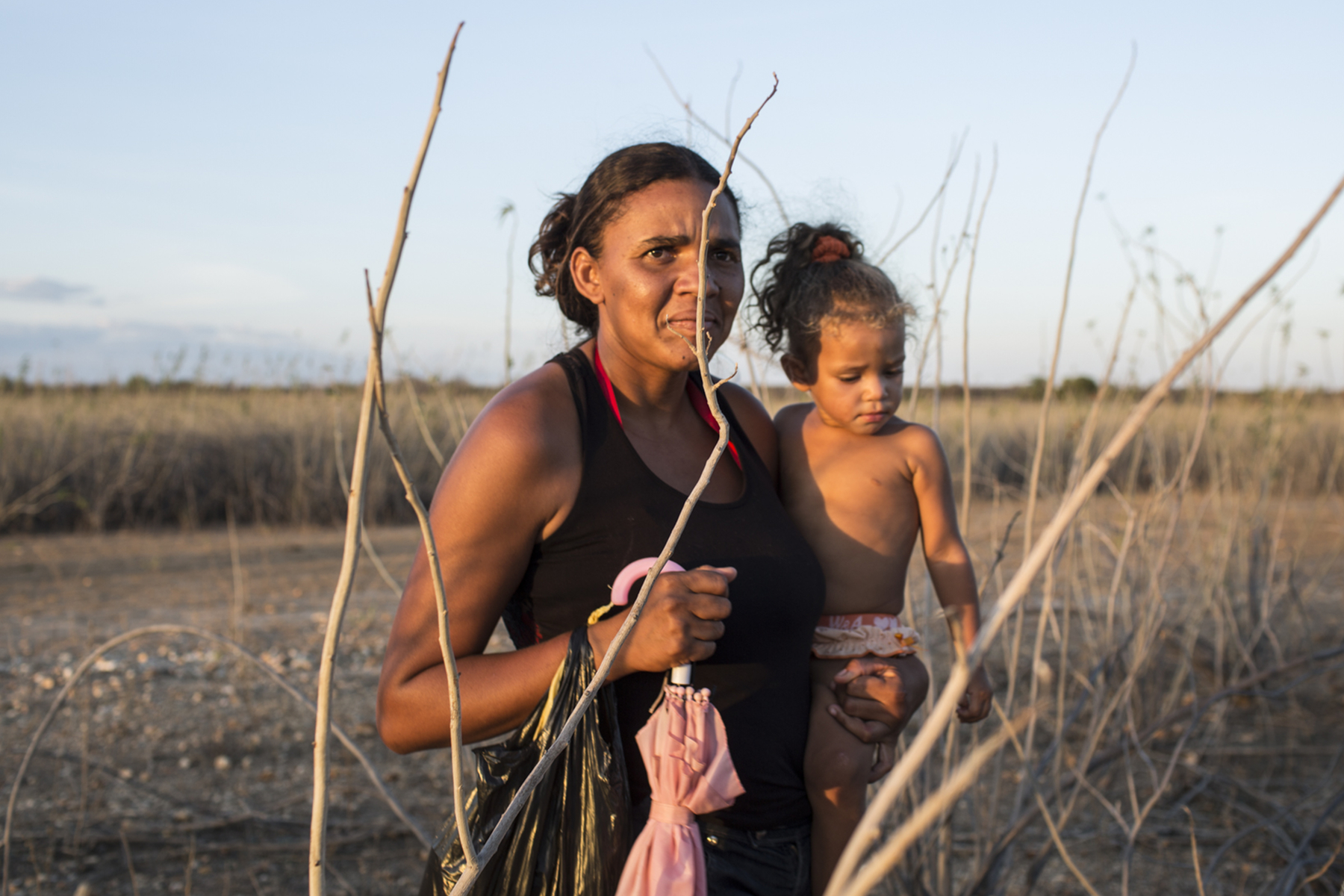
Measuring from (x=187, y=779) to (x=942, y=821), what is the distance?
3.02m

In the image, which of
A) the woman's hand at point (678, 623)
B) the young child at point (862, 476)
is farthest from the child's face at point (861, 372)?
the woman's hand at point (678, 623)

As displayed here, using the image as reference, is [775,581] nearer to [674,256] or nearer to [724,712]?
[724,712]

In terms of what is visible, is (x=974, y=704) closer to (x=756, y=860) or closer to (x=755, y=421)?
(x=756, y=860)

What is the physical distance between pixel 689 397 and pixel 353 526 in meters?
1.23

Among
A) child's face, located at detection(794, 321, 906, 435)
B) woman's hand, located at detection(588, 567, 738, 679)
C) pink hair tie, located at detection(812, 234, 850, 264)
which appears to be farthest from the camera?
pink hair tie, located at detection(812, 234, 850, 264)

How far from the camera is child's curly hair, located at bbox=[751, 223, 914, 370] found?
1995 mm

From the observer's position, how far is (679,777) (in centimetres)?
128

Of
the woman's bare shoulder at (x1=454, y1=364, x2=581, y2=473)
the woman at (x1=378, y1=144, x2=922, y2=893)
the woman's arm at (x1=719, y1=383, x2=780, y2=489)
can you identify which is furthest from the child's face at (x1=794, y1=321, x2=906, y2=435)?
the woman's bare shoulder at (x1=454, y1=364, x2=581, y2=473)

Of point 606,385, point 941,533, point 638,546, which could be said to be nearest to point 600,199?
point 606,385

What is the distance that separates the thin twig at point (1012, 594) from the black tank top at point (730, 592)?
941 millimetres

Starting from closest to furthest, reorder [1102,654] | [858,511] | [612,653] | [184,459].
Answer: [612,653], [858,511], [1102,654], [184,459]

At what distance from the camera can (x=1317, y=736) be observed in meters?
4.32

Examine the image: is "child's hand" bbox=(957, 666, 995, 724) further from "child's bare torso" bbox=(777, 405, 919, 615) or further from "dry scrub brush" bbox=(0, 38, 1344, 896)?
"child's bare torso" bbox=(777, 405, 919, 615)

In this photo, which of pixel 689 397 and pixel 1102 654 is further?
pixel 1102 654
